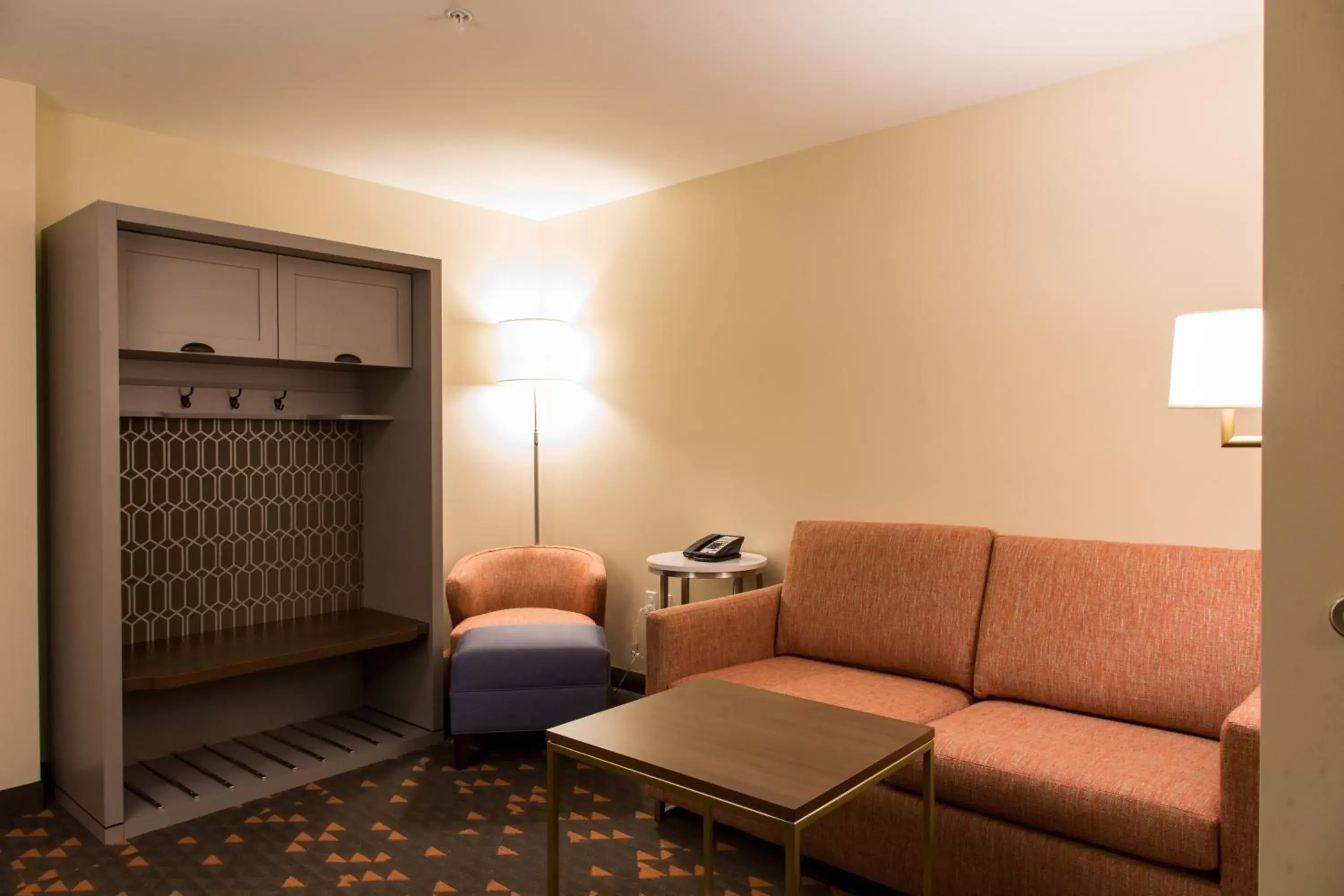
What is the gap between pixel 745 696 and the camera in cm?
241

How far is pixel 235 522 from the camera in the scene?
374 centimetres

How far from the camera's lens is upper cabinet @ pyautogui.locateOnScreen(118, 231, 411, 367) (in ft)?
10.2

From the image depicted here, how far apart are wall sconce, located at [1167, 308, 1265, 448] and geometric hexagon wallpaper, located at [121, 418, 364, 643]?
10.9ft

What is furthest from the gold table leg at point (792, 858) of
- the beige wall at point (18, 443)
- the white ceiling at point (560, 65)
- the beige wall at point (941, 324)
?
the beige wall at point (18, 443)

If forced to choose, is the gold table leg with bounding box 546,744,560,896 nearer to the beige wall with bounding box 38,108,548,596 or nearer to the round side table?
the round side table

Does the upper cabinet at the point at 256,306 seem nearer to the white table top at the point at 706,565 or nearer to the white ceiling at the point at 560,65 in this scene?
the white ceiling at the point at 560,65

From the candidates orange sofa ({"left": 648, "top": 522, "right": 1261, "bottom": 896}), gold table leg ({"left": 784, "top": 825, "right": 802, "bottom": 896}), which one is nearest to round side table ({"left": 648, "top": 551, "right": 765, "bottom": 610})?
orange sofa ({"left": 648, "top": 522, "right": 1261, "bottom": 896})

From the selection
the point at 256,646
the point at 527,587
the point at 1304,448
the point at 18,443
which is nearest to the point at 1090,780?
the point at 1304,448

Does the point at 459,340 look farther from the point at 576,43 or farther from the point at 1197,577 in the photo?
the point at 1197,577

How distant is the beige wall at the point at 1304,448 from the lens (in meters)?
1.19

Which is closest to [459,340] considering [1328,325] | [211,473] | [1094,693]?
[211,473]

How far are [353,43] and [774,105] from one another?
1.44 metres

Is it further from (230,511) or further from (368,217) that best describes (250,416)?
(368,217)

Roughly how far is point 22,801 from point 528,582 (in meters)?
2.03
